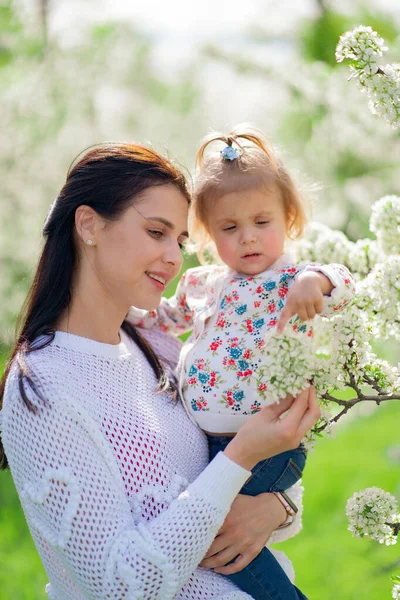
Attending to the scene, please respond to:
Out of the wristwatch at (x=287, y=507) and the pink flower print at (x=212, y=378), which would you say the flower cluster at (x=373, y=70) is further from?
the wristwatch at (x=287, y=507)

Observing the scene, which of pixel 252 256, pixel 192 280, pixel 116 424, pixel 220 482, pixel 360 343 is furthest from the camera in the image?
pixel 192 280

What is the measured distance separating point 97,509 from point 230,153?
→ 1.10 meters

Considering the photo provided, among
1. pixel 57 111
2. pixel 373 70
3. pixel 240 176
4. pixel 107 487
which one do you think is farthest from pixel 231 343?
pixel 57 111

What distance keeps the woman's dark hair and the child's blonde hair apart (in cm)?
13

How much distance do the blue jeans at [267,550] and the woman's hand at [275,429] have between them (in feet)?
0.93

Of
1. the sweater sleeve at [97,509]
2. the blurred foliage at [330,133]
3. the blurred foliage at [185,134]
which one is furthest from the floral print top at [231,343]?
the blurred foliage at [330,133]

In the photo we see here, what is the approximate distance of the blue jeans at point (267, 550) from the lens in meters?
1.91

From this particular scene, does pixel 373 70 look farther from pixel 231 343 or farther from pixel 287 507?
pixel 287 507

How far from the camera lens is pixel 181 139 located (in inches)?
270

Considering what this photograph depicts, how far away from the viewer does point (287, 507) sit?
2.02 meters

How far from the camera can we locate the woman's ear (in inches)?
79.7

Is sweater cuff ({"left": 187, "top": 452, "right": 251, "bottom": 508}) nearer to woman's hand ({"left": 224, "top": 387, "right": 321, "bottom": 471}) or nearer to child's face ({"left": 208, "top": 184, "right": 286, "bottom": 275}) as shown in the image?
woman's hand ({"left": 224, "top": 387, "right": 321, "bottom": 471})

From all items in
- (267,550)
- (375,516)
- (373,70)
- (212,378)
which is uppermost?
(373,70)

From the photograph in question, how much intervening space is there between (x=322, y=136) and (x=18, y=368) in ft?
15.9
